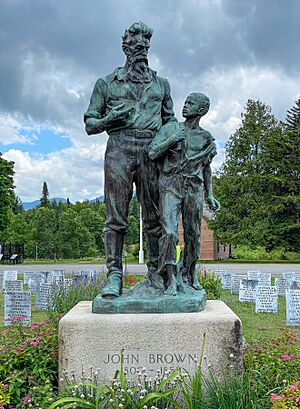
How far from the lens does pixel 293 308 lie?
1141 cm

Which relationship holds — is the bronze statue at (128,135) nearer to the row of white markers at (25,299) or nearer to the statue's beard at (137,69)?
the statue's beard at (137,69)

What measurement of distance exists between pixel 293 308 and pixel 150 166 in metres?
7.11

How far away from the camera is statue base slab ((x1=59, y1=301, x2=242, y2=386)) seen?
4781mm

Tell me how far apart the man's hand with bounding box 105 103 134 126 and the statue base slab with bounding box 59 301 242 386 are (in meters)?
1.76

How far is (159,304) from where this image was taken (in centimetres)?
501

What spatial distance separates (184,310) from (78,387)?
1.12 m

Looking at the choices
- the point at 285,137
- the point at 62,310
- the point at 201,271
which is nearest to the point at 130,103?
the point at 62,310

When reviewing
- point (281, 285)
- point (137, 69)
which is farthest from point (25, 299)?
point (281, 285)

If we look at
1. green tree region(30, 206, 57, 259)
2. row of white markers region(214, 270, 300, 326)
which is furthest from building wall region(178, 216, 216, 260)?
row of white markers region(214, 270, 300, 326)

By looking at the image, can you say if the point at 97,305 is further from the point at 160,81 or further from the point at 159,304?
the point at 160,81

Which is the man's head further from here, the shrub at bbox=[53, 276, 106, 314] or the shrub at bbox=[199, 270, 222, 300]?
the shrub at bbox=[199, 270, 222, 300]

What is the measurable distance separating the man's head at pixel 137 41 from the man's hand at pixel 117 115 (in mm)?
508

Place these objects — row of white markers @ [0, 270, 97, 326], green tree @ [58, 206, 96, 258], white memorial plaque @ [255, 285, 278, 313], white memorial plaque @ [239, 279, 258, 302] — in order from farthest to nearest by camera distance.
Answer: green tree @ [58, 206, 96, 258]
white memorial plaque @ [239, 279, 258, 302]
white memorial plaque @ [255, 285, 278, 313]
row of white markers @ [0, 270, 97, 326]

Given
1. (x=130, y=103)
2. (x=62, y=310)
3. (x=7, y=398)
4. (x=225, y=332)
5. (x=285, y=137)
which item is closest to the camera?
(x=7, y=398)
